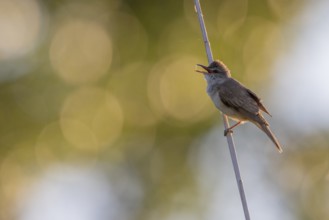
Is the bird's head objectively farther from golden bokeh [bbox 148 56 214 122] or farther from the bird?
golden bokeh [bbox 148 56 214 122]

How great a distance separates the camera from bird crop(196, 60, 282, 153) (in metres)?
8.10

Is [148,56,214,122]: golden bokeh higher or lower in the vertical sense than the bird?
higher

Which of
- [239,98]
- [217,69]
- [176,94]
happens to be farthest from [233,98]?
[176,94]

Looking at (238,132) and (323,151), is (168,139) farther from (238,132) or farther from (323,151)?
(323,151)

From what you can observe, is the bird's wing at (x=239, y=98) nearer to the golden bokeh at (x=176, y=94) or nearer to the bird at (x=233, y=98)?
the bird at (x=233, y=98)

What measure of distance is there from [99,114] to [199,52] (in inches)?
39.7

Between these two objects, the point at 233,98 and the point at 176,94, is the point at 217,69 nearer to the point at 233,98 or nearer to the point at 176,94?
the point at 233,98

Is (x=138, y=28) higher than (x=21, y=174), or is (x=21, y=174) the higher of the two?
(x=138, y=28)

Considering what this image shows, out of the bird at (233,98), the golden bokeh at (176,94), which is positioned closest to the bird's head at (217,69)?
the bird at (233,98)

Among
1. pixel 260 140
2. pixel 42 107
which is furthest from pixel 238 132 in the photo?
pixel 42 107

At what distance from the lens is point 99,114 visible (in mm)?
9531

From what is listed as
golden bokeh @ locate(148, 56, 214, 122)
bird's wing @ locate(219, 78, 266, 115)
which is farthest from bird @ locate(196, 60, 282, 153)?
golden bokeh @ locate(148, 56, 214, 122)

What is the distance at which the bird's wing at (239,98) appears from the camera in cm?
813

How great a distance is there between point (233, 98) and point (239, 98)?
0.04 metres
